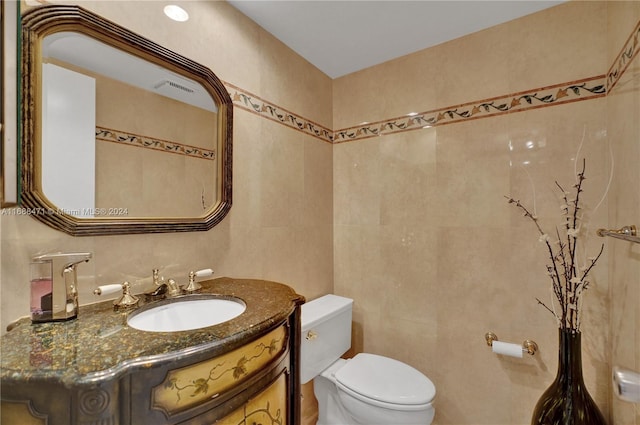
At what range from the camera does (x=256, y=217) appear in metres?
1.53

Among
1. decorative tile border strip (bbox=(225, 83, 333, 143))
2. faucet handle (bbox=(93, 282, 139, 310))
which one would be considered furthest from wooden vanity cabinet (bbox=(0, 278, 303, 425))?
decorative tile border strip (bbox=(225, 83, 333, 143))

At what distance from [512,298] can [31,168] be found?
206cm

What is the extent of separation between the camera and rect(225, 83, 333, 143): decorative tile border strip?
1.46 m

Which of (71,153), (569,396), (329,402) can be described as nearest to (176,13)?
(71,153)

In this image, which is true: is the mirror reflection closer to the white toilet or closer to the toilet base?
the white toilet

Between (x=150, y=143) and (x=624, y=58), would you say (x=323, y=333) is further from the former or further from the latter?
(x=624, y=58)

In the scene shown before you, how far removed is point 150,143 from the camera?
3.73ft

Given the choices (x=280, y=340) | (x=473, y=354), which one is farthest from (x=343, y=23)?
(x=473, y=354)

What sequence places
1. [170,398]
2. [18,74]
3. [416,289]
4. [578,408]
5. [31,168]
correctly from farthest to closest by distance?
1. [416,289]
2. [578,408]
3. [31,168]
4. [170,398]
5. [18,74]

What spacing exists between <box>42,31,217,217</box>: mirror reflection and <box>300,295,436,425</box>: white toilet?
3.02 ft

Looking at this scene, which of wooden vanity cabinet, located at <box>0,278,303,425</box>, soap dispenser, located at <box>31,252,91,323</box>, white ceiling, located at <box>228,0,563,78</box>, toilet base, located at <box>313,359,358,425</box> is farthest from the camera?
toilet base, located at <box>313,359,358,425</box>

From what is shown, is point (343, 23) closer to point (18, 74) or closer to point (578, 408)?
point (18, 74)

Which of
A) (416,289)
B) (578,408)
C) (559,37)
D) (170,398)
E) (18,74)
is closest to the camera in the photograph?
(18,74)

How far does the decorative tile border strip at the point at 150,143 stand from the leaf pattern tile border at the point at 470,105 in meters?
0.33
